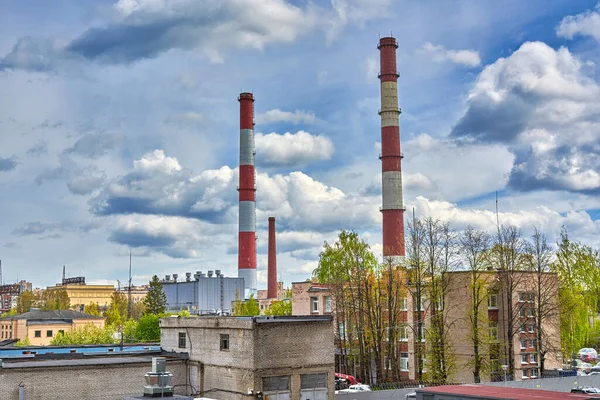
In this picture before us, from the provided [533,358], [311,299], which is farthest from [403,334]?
[311,299]

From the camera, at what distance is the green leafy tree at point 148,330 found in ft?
247

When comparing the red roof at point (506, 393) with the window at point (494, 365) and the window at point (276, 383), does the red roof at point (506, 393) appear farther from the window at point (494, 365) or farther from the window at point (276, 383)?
the window at point (494, 365)

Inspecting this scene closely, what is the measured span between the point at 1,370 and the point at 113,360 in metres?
5.00

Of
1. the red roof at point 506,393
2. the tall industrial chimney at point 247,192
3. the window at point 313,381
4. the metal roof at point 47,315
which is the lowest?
the window at point 313,381

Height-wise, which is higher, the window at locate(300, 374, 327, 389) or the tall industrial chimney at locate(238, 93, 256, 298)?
the tall industrial chimney at locate(238, 93, 256, 298)

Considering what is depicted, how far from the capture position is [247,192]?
86.3 metres

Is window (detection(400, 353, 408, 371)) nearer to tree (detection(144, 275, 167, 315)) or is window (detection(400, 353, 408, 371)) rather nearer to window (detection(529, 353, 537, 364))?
window (detection(529, 353, 537, 364))

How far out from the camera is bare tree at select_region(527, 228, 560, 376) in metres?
48.0

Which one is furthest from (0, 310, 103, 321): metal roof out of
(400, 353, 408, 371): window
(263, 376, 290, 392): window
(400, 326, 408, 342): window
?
(263, 376, 290, 392): window

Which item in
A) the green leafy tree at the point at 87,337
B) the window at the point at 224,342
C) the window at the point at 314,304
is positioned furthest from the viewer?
the green leafy tree at the point at 87,337

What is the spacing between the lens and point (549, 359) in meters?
53.8

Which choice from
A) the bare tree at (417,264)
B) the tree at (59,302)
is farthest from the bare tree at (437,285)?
the tree at (59,302)

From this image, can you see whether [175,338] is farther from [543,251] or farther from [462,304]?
[543,251]

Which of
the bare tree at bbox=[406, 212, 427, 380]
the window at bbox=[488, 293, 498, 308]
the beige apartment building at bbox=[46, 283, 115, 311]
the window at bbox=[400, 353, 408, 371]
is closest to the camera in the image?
the bare tree at bbox=[406, 212, 427, 380]
